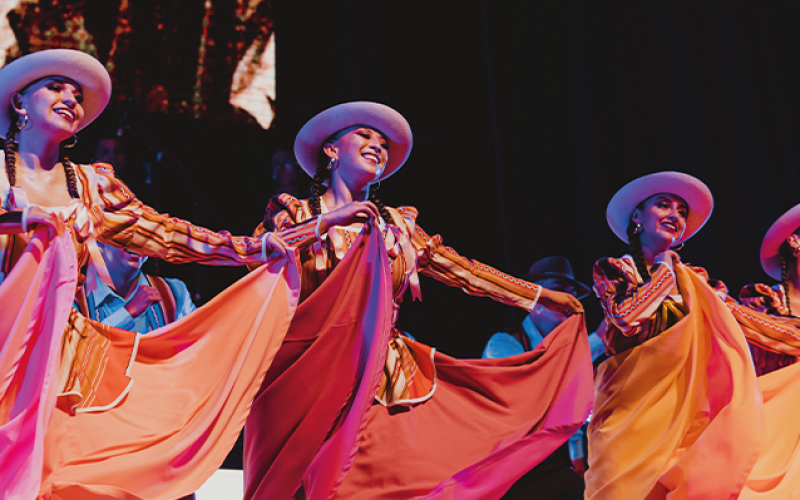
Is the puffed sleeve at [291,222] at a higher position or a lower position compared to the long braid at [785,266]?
higher

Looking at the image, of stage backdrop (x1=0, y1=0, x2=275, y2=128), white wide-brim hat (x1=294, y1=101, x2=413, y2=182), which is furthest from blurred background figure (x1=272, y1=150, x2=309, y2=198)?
white wide-brim hat (x1=294, y1=101, x2=413, y2=182)

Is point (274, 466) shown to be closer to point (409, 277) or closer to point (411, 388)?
point (411, 388)

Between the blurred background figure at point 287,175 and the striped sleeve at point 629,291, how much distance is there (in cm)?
162

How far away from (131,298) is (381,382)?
1.16 meters

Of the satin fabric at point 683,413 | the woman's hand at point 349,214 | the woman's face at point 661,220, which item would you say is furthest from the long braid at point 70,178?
the woman's face at point 661,220

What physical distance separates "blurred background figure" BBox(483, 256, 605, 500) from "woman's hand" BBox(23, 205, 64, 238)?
2433 millimetres

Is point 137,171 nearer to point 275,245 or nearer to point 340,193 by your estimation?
point 340,193

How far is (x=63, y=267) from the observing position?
2242 millimetres

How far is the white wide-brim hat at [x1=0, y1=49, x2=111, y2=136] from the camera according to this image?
2559mm

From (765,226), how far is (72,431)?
4.96 meters

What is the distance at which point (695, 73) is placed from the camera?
587cm

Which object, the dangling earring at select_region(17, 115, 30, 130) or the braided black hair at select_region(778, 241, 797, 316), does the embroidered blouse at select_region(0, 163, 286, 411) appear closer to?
the dangling earring at select_region(17, 115, 30, 130)

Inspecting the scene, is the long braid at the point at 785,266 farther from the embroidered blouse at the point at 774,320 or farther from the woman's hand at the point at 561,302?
the woman's hand at the point at 561,302

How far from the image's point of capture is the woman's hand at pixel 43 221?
222 centimetres
